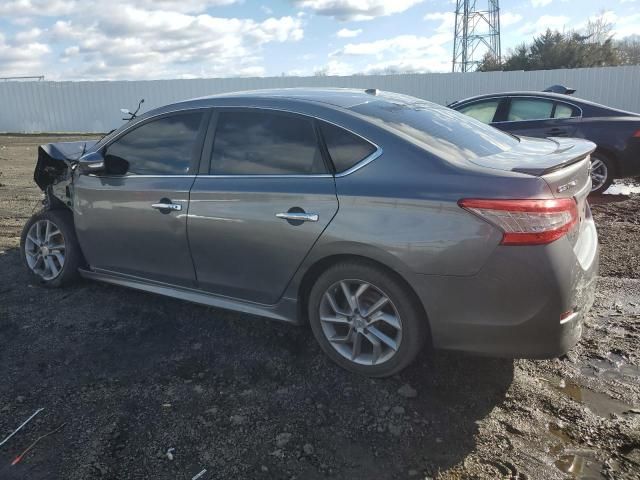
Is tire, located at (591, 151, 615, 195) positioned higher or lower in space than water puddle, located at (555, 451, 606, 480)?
higher

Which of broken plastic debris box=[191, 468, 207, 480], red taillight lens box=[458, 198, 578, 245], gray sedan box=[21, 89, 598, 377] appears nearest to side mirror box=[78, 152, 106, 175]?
gray sedan box=[21, 89, 598, 377]

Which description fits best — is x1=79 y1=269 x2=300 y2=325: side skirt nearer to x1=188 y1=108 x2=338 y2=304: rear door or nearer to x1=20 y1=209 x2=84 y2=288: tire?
x1=188 y1=108 x2=338 y2=304: rear door

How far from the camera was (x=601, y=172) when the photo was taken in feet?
26.2

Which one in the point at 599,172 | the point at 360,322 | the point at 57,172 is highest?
the point at 57,172

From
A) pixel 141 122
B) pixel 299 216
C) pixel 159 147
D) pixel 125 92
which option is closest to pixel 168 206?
pixel 159 147

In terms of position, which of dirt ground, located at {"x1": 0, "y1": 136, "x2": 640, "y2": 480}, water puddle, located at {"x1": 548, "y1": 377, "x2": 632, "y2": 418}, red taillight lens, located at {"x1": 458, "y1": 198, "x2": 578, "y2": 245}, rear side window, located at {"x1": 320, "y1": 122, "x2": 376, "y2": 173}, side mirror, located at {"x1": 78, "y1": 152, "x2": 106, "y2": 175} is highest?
rear side window, located at {"x1": 320, "y1": 122, "x2": 376, "y2": 173}

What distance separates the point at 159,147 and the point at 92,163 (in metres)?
0.59

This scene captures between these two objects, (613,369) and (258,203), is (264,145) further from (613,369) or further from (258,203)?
(613,369)

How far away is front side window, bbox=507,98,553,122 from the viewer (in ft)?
26.9

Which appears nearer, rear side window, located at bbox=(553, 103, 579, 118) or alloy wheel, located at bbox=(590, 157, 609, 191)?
alloy wheel, located at bbox=(590, 157, 609, 191)

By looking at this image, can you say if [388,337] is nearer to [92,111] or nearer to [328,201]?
[328,201]

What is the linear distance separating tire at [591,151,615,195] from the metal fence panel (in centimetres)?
1490

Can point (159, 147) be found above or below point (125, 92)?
below

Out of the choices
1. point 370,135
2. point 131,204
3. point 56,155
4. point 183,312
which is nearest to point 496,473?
point 370,135
